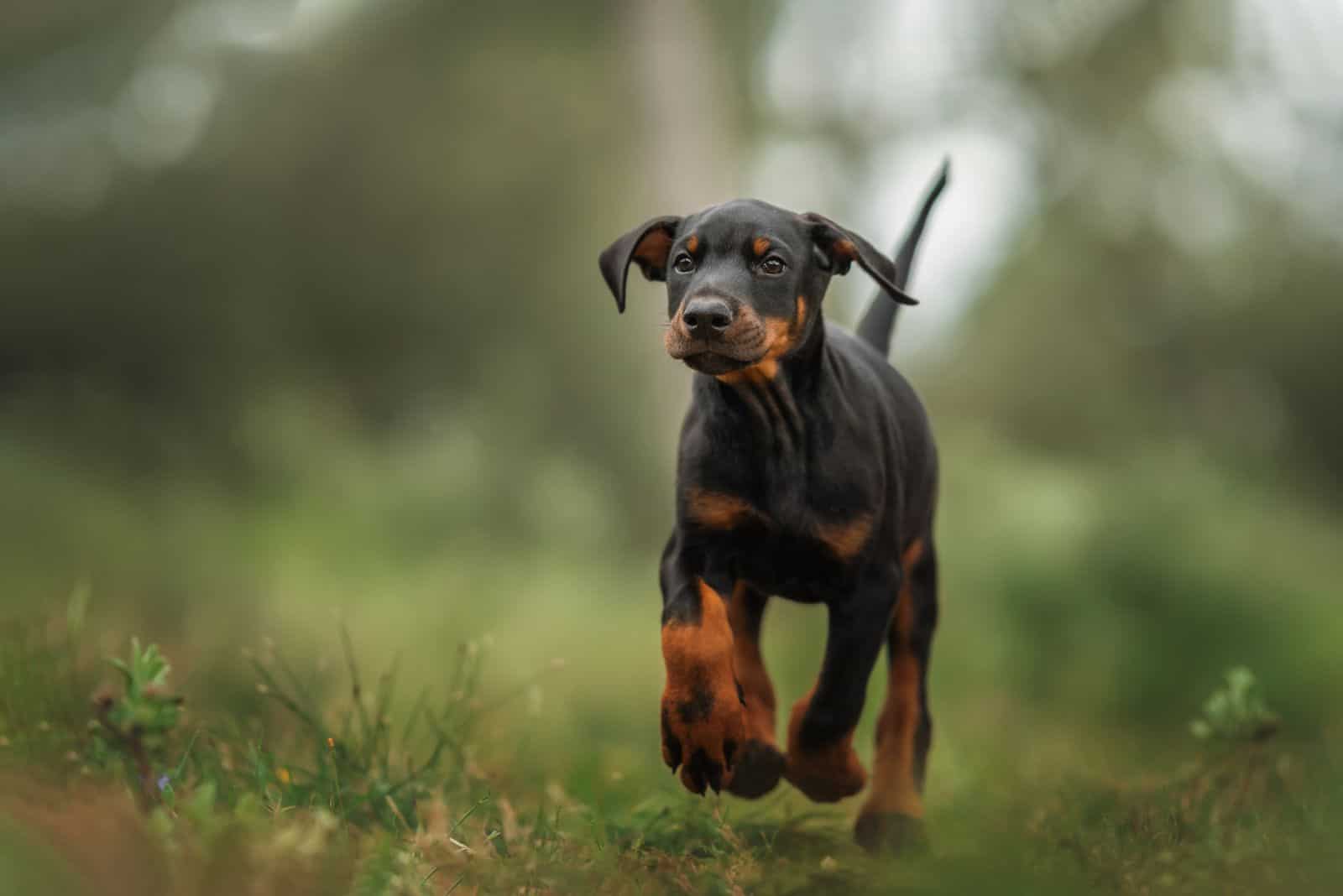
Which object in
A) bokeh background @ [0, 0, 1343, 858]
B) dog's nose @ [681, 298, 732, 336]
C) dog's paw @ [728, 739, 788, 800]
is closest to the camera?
dog's nose @ [681, 298, 732, 336]

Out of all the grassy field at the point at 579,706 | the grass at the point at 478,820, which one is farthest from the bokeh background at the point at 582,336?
the grass at the point at 478,820

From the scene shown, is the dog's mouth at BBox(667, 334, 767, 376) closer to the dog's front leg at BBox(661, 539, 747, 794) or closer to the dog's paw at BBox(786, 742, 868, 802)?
the dog's front leg at BBox(661, 539, 747, 794)

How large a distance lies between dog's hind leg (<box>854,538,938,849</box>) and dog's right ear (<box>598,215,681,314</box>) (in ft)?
3.80

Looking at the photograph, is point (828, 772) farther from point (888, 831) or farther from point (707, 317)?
point (707, 317)

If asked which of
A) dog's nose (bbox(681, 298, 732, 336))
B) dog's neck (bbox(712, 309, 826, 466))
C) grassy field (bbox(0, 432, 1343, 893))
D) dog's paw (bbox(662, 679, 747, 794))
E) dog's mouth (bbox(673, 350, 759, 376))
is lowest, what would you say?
grassy field (bbox(0, 432, 1343, 893))

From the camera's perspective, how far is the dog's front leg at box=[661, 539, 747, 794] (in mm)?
3211

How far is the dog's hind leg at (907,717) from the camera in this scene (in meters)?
4.05

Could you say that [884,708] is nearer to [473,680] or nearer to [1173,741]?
[473,680]

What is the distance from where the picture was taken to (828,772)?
367 cm

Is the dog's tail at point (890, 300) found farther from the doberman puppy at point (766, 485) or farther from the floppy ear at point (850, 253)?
the floppy ear at point (850, 253)

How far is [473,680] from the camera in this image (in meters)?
4.28

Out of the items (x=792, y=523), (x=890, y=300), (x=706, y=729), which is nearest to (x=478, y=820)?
(x=706, y=729)

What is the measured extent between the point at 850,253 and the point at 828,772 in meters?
1.32

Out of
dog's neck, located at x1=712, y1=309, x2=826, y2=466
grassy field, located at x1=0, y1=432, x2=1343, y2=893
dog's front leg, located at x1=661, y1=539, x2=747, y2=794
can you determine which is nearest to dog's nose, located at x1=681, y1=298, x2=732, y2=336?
dog's neck, located at x1=712, y1=309, x2=826, y2=466
